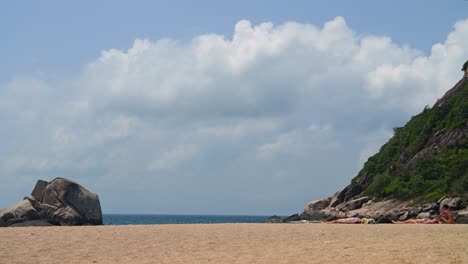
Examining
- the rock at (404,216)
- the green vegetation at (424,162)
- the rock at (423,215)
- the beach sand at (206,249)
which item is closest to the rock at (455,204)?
the rock at (423,215)

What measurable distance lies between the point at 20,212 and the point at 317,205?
55812 mm

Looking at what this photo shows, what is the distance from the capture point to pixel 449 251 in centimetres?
1407

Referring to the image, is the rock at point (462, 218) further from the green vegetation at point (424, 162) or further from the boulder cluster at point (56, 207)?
the boulder cluster at point (56, 207)

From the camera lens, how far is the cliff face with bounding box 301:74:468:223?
59.7 meters

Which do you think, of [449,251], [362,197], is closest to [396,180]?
[362,197]

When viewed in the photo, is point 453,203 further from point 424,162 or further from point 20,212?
point 20,212

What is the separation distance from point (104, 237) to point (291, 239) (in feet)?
24.7

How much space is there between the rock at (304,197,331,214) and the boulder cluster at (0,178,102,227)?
48.0 metres

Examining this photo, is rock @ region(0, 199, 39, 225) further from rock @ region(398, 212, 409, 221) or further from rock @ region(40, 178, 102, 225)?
rock @ region(398, 212, 409, 221)

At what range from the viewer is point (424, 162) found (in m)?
67.6

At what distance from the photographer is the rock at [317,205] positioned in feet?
256

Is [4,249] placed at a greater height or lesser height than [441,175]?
lesser

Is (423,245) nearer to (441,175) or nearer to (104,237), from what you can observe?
(104,237)

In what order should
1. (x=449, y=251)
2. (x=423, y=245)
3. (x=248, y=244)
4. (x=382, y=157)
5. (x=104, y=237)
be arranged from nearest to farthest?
(x=449, y=251)
(x=423, y=245)
(x=248, y=244)
(x=104, y=237)
(x=382, y=157)
